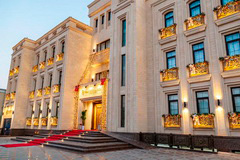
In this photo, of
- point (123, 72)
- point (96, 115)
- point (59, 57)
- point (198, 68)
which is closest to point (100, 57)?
point (59, 57)

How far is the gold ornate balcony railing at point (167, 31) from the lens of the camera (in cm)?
1313

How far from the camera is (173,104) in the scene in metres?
12.5

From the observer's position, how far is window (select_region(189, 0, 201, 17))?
1245 cm

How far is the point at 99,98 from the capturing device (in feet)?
52.0

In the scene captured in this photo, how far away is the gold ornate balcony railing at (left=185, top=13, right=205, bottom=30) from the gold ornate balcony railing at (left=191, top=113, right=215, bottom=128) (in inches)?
226

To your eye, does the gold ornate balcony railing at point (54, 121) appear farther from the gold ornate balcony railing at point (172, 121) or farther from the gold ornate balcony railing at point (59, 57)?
the gold ornate balcony railing at point (172, 121)

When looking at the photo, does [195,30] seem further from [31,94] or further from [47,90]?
[31,94]

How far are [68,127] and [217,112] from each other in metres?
12.5

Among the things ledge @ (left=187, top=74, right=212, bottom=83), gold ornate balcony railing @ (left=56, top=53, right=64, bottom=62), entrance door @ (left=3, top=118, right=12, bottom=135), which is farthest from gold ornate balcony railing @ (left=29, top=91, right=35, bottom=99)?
ledge @ (left=187, top=74, right=212, bottom=83)

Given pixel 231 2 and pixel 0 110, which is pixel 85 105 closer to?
pixel 231 2

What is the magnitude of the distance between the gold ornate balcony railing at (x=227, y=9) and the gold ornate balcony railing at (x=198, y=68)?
3.00 metres

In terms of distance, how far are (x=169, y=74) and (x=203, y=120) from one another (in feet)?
12.1

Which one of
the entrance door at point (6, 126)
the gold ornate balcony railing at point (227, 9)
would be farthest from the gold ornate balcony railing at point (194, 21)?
the entrance door at point (6, 126)

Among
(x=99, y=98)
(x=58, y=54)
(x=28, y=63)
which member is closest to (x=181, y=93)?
(x=99, y=98)
